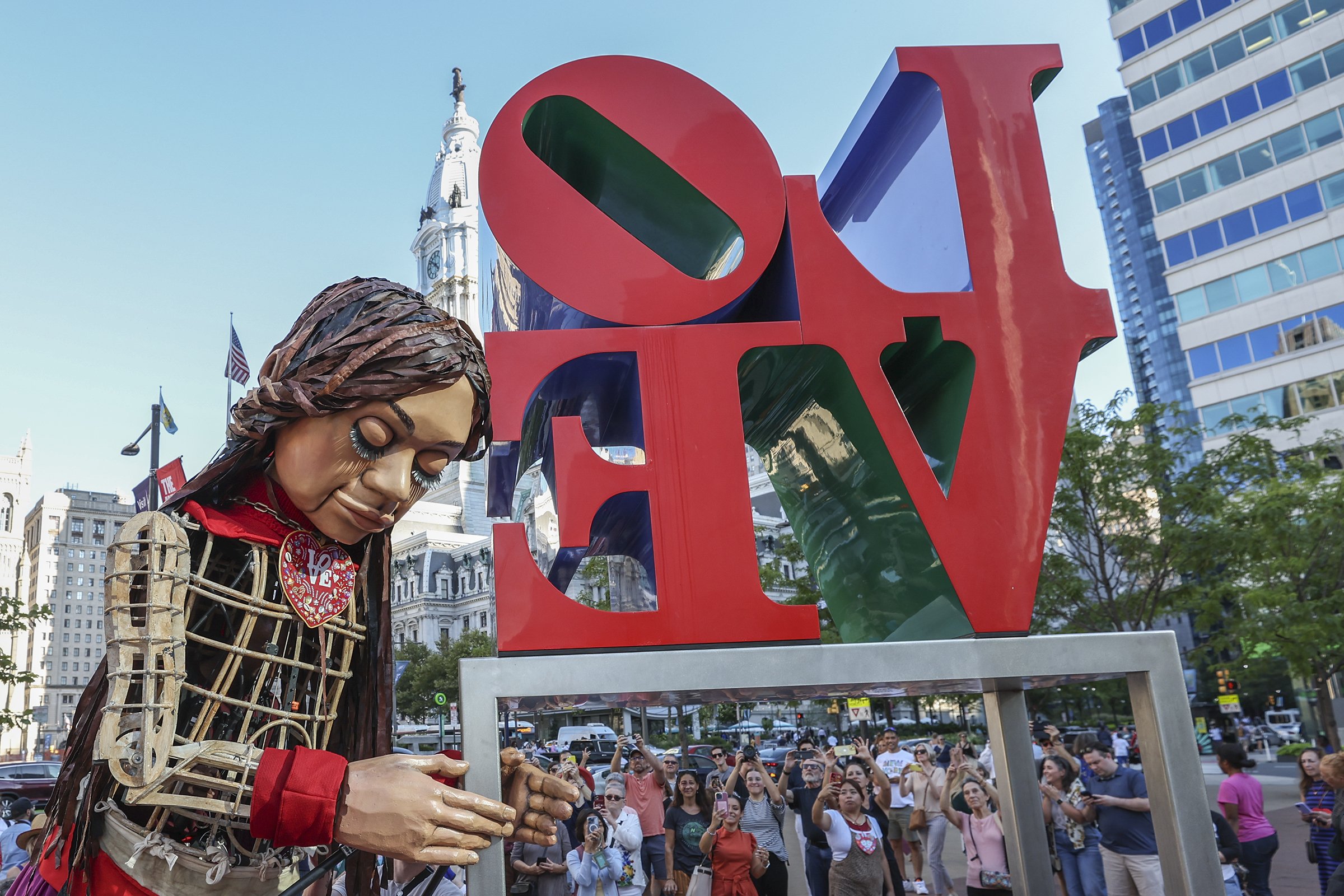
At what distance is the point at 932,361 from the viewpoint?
3.33m

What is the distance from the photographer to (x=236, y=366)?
1811 centimetres

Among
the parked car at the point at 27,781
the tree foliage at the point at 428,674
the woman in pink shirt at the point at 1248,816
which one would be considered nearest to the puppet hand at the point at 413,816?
the woman in pink shirt at the point at 1248,816

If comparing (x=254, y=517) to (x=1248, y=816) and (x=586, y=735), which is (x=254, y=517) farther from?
(x=586, y=735)

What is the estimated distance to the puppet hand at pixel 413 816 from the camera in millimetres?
2254

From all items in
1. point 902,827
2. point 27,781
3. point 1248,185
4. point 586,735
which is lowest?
point 902,827

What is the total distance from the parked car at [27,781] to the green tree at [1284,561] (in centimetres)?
2372

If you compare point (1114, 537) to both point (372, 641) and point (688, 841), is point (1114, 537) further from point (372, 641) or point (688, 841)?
point (372, 641)

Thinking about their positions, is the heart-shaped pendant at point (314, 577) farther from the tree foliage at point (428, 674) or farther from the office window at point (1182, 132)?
the tree foliage at point (428, 674)

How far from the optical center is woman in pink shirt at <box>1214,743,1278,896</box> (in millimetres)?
7746

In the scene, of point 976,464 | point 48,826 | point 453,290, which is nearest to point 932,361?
point 976,464

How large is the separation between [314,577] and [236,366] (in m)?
17.1

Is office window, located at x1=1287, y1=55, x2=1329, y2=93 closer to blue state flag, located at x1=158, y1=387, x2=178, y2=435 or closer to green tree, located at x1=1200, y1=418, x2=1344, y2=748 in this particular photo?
green tree, located at x1=1200, y1=418, x2=1344, y2=748

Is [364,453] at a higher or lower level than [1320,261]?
lower

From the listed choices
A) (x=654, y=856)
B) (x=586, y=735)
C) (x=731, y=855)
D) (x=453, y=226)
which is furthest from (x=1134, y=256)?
(x=731, y=855)
